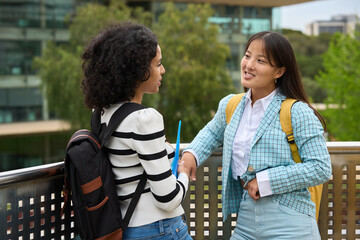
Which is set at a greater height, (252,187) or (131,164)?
(131,164)

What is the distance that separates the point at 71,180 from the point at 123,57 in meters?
0.54

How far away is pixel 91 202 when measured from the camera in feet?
6.26

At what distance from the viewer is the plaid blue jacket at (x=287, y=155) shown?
2117 mm

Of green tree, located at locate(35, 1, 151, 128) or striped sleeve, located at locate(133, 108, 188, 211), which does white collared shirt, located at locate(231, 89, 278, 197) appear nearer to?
striped sleeve, located at locate(133, 108, 188, 211)

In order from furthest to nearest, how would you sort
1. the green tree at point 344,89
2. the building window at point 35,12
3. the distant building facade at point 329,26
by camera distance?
the distant building facade at point 329,26
the building window at point 35,12
the green tree at point 344,89

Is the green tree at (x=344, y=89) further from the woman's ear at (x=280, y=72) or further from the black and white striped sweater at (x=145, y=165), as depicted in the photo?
the black and white striped sweater at (x=145, y=165)

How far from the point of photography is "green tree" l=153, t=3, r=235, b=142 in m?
21.5

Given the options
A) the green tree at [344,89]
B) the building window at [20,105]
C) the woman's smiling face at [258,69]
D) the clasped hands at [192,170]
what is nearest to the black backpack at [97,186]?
the clasped hands at [192,170]

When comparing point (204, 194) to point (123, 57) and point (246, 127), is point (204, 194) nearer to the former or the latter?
point (246, 127)

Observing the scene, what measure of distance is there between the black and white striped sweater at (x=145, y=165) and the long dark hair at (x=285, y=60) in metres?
0.67

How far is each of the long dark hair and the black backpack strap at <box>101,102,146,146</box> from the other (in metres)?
0.69

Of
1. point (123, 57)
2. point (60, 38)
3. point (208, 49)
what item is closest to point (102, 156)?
point (123, 57)

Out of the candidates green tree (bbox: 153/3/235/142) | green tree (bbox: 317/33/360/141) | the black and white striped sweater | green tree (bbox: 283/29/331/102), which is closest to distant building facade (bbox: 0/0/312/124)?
green tree (bbox: 153/3/235/142)

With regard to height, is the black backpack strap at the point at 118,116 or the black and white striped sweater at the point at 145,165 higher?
the black backpack strap at the point at 118,116
